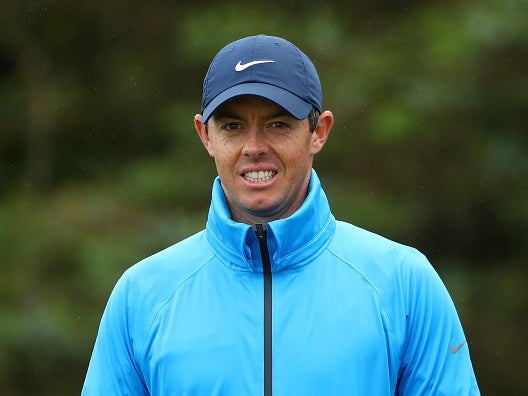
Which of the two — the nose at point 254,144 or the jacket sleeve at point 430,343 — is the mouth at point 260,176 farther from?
the jacket sleeve at point 430,343

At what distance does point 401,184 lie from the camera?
8.16 m

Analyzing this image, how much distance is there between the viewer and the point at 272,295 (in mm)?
2779

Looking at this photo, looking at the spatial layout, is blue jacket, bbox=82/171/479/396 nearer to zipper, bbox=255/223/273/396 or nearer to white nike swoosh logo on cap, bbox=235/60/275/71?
zipper, bbox=255/223/273/396

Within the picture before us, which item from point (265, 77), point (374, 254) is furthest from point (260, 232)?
point (265, 77)

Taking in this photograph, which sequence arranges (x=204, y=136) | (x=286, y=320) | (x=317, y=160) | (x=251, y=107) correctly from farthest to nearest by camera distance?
(x=317, y=160) → (x=204, y=136) → (x=251, y=107) → (x=286, y=320)

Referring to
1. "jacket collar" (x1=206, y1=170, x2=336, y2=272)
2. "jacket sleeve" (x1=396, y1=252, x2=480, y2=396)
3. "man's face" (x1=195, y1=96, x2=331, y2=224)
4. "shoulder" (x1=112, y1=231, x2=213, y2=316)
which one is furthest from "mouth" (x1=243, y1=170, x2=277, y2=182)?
"jacket sleeve" (x1=396, y1=252, x2=480, y2=396)

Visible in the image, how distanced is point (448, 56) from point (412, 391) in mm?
5524

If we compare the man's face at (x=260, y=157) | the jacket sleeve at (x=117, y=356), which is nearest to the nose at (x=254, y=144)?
the man's face at (x=260, y=157)

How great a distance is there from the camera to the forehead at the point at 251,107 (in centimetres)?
285

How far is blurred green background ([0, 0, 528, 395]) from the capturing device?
8.03 m

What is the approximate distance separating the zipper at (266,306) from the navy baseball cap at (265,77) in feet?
0.98

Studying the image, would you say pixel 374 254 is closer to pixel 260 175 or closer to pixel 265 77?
pixel 260 175

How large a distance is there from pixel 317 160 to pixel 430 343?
536 cm

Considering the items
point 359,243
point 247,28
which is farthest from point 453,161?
point 359,243
